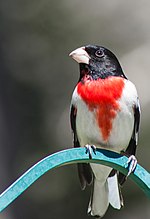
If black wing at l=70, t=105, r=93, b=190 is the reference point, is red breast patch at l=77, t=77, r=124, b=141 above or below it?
above

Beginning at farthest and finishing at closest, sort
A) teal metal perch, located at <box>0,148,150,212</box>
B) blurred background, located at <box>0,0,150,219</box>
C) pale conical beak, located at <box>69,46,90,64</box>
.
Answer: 1. blurred background, located at <box>0,0,150,219</box>
2. pale conical beak, located at <box>69,46,90,64</box>
3. teal metal perch, located at <box>0,148,150,212</box>

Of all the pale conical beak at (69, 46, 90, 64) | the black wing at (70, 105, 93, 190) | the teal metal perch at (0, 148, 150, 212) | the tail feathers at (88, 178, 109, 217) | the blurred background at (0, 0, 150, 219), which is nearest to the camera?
the teal metal perch at (0, 148, 150, 212)

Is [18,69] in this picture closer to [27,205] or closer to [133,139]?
[27,205]

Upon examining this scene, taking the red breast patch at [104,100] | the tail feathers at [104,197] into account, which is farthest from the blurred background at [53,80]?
the red breast patch at [104,100]

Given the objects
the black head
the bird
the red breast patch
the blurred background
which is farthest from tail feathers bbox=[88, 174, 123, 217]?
the blurred background

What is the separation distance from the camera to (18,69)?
10.0 meters

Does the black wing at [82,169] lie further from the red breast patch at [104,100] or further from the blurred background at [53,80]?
the blurred background at [53,80]

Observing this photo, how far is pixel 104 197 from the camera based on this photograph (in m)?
4.24

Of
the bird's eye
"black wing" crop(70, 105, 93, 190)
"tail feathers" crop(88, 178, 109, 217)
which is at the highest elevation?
the bird's eye

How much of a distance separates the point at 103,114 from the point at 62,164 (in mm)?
1100

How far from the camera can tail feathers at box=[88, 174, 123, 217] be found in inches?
161

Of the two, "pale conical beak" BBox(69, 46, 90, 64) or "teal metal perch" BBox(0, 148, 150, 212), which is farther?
"pale conical beak" BBox(69, 46, 90, 64)

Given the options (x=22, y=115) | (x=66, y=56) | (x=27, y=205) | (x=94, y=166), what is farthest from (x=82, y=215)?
(x=94, y=166)

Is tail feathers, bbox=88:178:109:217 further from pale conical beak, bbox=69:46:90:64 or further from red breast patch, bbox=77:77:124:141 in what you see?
pale conical beak, bbox=69:46:90:64
